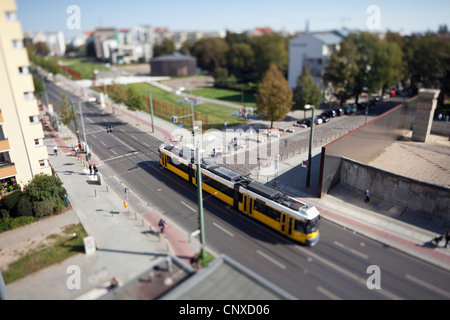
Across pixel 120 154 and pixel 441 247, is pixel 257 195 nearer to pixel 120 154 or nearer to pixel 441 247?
pixel 441 247

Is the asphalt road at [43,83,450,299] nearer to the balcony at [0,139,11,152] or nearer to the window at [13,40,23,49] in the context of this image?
the balcony at [0,139,11,152]

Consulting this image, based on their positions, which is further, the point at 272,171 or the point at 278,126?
the point at 278,126

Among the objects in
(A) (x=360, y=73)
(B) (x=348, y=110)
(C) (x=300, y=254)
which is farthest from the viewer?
(A) (x=360, y=73)

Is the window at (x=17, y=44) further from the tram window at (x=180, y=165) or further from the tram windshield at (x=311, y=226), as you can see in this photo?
the tram windshield at (x=311, y=226)

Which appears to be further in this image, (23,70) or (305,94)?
(305,94)

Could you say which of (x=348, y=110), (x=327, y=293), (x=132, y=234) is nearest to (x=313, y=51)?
(x=348, y=110)

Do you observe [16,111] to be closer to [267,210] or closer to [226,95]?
[267,210]
